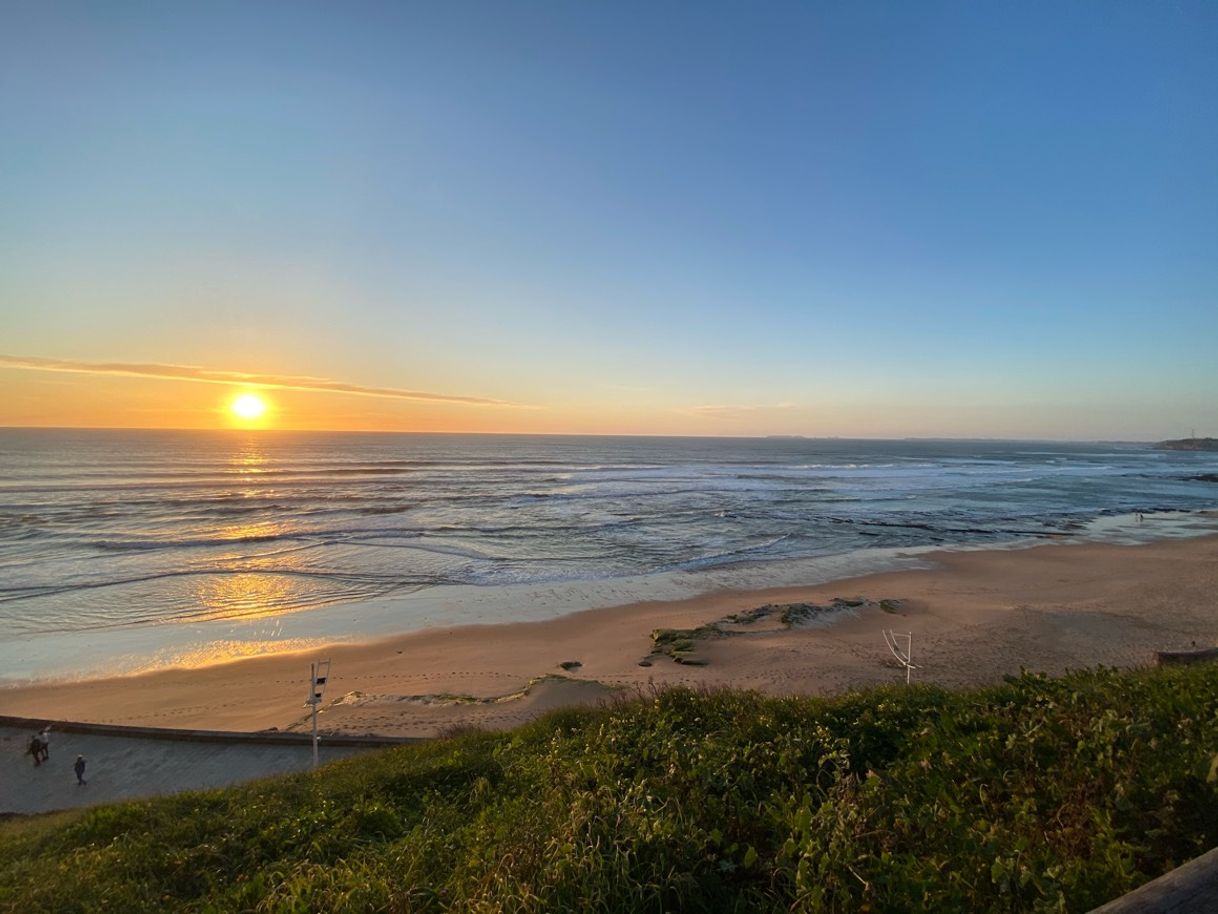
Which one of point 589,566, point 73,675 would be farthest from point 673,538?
point 73,675

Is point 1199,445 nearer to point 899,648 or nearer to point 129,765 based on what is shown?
point 899,648

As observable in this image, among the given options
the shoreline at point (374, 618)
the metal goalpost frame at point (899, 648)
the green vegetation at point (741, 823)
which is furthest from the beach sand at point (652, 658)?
the green vegetation at point (741, 823)

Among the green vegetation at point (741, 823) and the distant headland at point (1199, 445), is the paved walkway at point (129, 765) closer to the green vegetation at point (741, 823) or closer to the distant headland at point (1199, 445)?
the green vegetation at point (741, 823)

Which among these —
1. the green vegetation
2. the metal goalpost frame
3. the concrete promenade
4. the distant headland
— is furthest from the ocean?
the distant headland

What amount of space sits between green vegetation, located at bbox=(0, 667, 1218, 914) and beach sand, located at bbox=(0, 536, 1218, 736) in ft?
18.7

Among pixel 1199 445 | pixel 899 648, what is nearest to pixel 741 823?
pixel 899 648

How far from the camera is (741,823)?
3961 mm

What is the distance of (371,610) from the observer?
22.1 metres

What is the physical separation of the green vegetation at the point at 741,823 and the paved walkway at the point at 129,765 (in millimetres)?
4740

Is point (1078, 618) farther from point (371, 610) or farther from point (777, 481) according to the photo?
point (777, 481)

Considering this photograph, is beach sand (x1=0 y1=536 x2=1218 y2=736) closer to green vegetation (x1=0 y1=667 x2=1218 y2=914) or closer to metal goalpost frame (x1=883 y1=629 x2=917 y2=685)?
metal goalpost frame (x1=883 y1=629 x2=917 y2=685)

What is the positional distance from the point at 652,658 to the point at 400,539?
21097 mm

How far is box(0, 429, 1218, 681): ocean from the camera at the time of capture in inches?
816

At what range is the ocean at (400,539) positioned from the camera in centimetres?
2072
